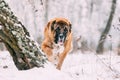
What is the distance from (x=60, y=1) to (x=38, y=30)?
4542mm

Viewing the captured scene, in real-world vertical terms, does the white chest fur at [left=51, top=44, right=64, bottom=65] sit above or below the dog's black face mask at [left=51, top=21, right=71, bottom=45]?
below

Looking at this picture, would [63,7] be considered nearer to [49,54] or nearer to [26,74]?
[49,54]

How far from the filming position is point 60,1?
54562mm

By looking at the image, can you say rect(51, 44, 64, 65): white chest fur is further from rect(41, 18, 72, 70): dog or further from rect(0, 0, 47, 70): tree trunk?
rect(0, 0, 47, 70): tree trunk

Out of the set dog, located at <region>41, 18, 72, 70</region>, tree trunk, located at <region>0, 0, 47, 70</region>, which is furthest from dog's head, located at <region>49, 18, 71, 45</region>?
tree trunk, located at <region>0, 0, 47, 70</region>

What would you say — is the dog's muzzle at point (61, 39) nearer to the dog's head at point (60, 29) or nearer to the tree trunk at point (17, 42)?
the dog's head at point (60, 29)

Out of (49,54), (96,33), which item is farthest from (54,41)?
(96,33)

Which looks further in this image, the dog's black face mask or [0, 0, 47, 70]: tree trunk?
the dog's black face mask

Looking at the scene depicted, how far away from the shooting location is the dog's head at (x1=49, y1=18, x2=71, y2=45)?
28.3 feet

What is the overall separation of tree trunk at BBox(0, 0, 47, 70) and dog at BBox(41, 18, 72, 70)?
3.32 metres

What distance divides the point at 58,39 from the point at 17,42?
3635 mm

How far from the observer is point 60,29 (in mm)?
8641

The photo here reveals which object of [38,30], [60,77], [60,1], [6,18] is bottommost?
[38,30]

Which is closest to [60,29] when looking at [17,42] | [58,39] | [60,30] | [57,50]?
[60,30]
